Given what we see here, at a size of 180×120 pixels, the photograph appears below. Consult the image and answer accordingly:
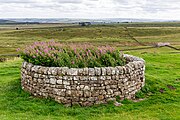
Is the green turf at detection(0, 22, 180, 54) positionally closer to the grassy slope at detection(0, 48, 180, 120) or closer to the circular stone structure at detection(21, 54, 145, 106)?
the grassy slope at detection(0, 48, 180, 120)

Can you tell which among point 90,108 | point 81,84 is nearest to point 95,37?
point 81,84

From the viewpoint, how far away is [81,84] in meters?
10.1

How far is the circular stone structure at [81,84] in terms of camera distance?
10.1 metres

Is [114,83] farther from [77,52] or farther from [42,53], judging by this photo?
[42,53]

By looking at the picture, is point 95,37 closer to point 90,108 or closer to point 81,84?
point 81,84

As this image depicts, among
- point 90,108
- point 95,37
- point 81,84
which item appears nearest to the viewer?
point 90,108

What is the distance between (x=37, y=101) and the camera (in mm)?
10367

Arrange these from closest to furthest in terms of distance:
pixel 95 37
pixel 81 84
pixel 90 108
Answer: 1. pixel 90 108
2. pixel 81 84
3. pixel 95 37

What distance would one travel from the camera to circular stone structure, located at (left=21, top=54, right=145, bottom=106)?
33.1 feet

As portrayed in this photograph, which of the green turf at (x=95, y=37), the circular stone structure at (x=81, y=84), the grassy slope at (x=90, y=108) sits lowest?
the green turf at (x=95, y=37)

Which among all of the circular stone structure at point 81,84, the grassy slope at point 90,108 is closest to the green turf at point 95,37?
the grassy slope at point 90,108

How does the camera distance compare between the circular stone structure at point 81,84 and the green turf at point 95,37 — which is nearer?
the circular stone structure at point 81,84

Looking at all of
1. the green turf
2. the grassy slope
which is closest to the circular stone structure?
the grassy slope

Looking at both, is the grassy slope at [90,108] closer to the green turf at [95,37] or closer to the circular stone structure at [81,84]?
the circular stone structure at [81,84]
